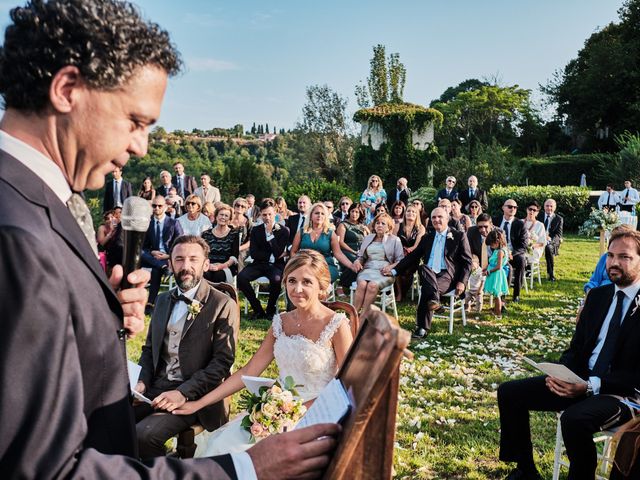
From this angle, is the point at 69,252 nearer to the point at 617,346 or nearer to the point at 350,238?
the point at 617,346

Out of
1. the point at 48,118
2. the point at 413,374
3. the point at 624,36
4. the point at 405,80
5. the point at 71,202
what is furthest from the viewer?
the point at 624,36

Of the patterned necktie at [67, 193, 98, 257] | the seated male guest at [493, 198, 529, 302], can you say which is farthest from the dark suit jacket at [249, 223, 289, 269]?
the patterned necktie at [67, 193, 98, 257]

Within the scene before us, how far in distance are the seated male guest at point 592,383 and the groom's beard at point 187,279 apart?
2.59 m

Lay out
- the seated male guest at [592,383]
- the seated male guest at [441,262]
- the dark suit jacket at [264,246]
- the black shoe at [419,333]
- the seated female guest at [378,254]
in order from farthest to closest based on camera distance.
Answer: the dark suit jacket at [264,246], the seated female guest at [378,254], the seated male guest at [441,262], the black shoe at [419,333], the seated male guest at [592,383]

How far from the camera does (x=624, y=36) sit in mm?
37656

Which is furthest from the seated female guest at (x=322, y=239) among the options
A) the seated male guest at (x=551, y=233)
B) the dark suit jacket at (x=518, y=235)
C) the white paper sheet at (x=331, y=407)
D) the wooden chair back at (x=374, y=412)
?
the wooden chair back at (x=374, y=412)

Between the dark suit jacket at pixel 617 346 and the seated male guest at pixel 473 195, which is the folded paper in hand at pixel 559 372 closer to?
the dark suit jacket at pixel 617 346

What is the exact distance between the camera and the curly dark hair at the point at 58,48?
3.43 ft

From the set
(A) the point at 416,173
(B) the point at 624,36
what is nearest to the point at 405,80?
(A) the point at 416,173

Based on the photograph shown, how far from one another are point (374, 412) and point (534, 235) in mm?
10905

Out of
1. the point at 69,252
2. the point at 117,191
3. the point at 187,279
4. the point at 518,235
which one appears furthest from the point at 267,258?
the point at 69,252

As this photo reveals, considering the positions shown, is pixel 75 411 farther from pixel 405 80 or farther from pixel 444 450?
pixel 405 80

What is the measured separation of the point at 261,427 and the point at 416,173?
24.4m

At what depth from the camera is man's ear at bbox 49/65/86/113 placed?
41.2 inches
